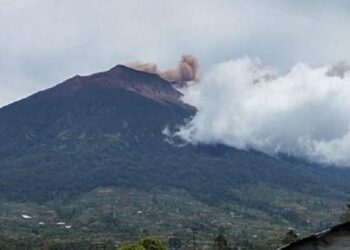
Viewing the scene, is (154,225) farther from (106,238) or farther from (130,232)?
(106,238)

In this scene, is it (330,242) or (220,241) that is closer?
(330,242)

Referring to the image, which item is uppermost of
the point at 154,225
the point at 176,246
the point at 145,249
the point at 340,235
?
the point at 154,225

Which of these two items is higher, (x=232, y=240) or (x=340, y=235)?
(x=232, y=240)

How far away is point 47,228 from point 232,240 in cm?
4593

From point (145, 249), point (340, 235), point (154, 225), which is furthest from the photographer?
point (154, 225)

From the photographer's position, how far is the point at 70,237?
160m

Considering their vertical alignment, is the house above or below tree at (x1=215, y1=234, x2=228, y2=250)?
below

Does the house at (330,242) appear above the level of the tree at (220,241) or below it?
below

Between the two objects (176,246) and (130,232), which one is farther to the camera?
(130,232)

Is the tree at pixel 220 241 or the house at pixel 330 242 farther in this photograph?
the tree at pixel 220 241

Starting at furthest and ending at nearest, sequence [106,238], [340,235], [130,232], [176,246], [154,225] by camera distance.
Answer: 1. [154,225]
2. [130,232]
3. [106,238]
4. [176,246]
5. [340,235]

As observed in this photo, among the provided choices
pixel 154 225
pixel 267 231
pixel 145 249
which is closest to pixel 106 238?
pixel 154 225

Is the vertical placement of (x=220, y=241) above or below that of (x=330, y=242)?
above

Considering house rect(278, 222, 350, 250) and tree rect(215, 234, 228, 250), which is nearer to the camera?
house rect(278, 222, 350, 250)
